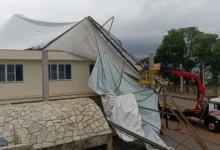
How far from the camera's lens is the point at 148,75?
13.6m

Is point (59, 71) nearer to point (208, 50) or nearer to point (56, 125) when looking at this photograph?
point (56, 125)

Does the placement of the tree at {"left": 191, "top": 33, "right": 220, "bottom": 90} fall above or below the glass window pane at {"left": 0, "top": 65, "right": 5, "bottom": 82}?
above

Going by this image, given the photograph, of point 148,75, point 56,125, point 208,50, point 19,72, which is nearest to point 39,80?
point 19,72

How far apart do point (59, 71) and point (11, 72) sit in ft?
8.67

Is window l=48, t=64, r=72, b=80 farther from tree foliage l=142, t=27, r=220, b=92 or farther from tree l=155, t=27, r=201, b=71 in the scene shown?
tree l=155, t=27, r=201, b=71

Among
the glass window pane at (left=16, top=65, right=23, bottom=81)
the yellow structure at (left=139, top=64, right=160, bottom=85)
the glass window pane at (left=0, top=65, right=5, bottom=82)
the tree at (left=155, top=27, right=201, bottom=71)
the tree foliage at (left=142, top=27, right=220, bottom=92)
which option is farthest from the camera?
the tree at (left=155, top=27, right=201, bottom=71)

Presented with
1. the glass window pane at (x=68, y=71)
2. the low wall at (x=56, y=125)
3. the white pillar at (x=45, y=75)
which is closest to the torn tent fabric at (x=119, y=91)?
the low wall at (x=56, y=125)

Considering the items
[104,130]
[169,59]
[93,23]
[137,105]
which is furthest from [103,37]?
[169,59]

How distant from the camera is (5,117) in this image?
31.5 ft

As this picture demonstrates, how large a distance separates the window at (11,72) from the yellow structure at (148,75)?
21.6ft

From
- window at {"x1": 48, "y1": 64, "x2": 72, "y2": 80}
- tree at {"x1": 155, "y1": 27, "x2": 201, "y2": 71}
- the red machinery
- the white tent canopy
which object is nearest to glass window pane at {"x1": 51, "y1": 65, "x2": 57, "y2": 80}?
window at {"x1": 48, "y1": 64, "x2": 72, "y2": 80}

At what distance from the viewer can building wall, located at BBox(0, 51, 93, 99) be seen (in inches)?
513

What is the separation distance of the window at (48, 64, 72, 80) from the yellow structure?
423 cm

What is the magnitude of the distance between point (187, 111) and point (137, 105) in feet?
19.7
